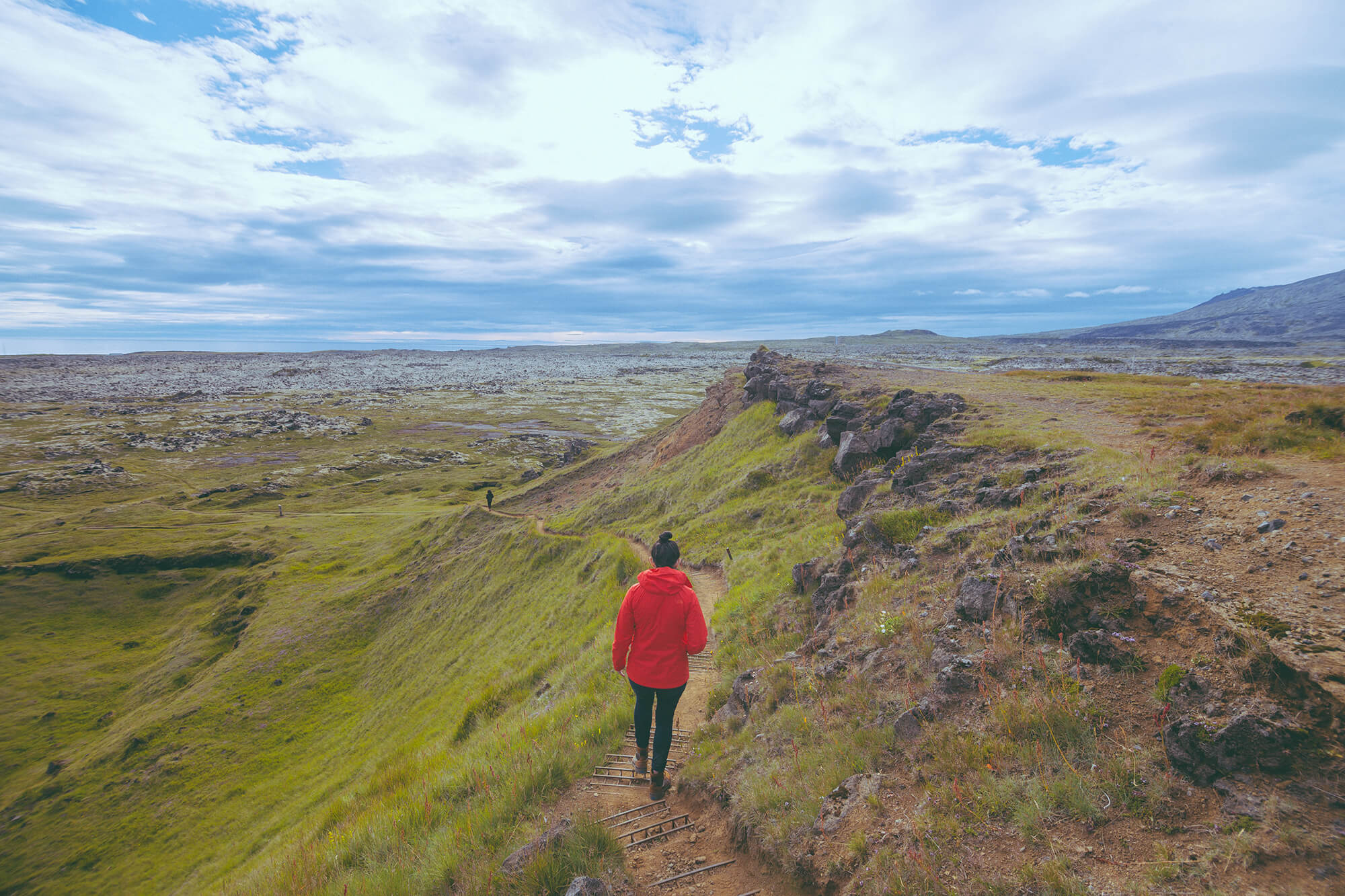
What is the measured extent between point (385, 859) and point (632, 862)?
4497 millimetres

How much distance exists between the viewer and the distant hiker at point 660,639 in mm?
7574

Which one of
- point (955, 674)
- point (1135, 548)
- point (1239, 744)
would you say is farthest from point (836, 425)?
point (1239, 744)

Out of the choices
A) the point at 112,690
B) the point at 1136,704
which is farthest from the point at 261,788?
the point at 1136,704

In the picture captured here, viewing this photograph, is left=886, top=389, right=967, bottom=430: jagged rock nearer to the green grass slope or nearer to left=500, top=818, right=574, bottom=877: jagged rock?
the green grass slope

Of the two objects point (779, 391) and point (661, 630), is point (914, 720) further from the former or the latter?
point (779, 391)

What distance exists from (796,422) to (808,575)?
1869 centimetres

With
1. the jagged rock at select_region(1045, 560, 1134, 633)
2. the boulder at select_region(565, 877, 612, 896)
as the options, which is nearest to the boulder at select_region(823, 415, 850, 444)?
the jagged rock at select_region(1045, 560, 1134, 633)

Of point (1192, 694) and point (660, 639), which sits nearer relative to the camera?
point (1192, 694)

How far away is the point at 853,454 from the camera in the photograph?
69.9 feet

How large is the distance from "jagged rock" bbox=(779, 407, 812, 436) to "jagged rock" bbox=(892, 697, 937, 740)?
23.6 metres

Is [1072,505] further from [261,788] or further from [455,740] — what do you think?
[261,788]

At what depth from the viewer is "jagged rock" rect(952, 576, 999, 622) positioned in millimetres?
7879

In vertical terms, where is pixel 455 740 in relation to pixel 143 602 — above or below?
above

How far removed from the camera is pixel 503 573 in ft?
111
